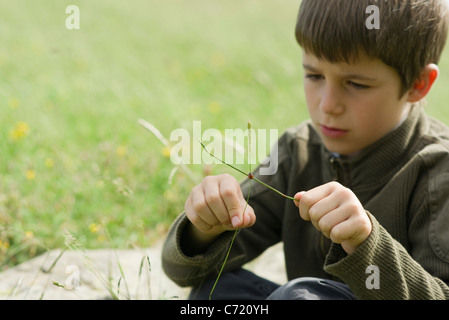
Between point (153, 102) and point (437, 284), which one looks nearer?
point (437, 284)

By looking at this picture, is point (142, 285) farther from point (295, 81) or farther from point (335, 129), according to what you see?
point (295, 81)

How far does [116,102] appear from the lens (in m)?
3.95

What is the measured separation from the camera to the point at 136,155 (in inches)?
124

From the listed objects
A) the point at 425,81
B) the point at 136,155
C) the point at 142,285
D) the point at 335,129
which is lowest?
the point at 142,285

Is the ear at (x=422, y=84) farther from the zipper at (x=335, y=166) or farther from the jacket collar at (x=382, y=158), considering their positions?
the zipper at (x=335, y=166)

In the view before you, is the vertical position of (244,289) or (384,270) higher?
(384,270)

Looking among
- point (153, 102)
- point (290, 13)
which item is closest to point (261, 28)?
point (290, 13)

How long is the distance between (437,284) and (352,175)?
0.47m

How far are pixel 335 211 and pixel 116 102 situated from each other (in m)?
2.93

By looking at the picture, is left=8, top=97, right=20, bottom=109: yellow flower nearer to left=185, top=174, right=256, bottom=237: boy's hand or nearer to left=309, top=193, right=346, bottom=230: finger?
left=185, top=174, right=256, bottom=237: boy's hand

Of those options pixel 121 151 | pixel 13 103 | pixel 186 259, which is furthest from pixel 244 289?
pixel 13 103

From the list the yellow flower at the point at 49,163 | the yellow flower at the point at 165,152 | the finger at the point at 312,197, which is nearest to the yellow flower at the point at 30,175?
the yellow flower at the point at 49,163

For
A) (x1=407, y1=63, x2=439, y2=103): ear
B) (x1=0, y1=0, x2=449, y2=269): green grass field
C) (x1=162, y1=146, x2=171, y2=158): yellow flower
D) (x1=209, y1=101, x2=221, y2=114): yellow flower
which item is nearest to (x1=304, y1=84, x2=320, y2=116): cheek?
(x1=407, y1=63, x2=439, y2=103): ear

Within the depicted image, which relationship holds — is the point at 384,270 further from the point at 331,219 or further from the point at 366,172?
the point at 366,172
